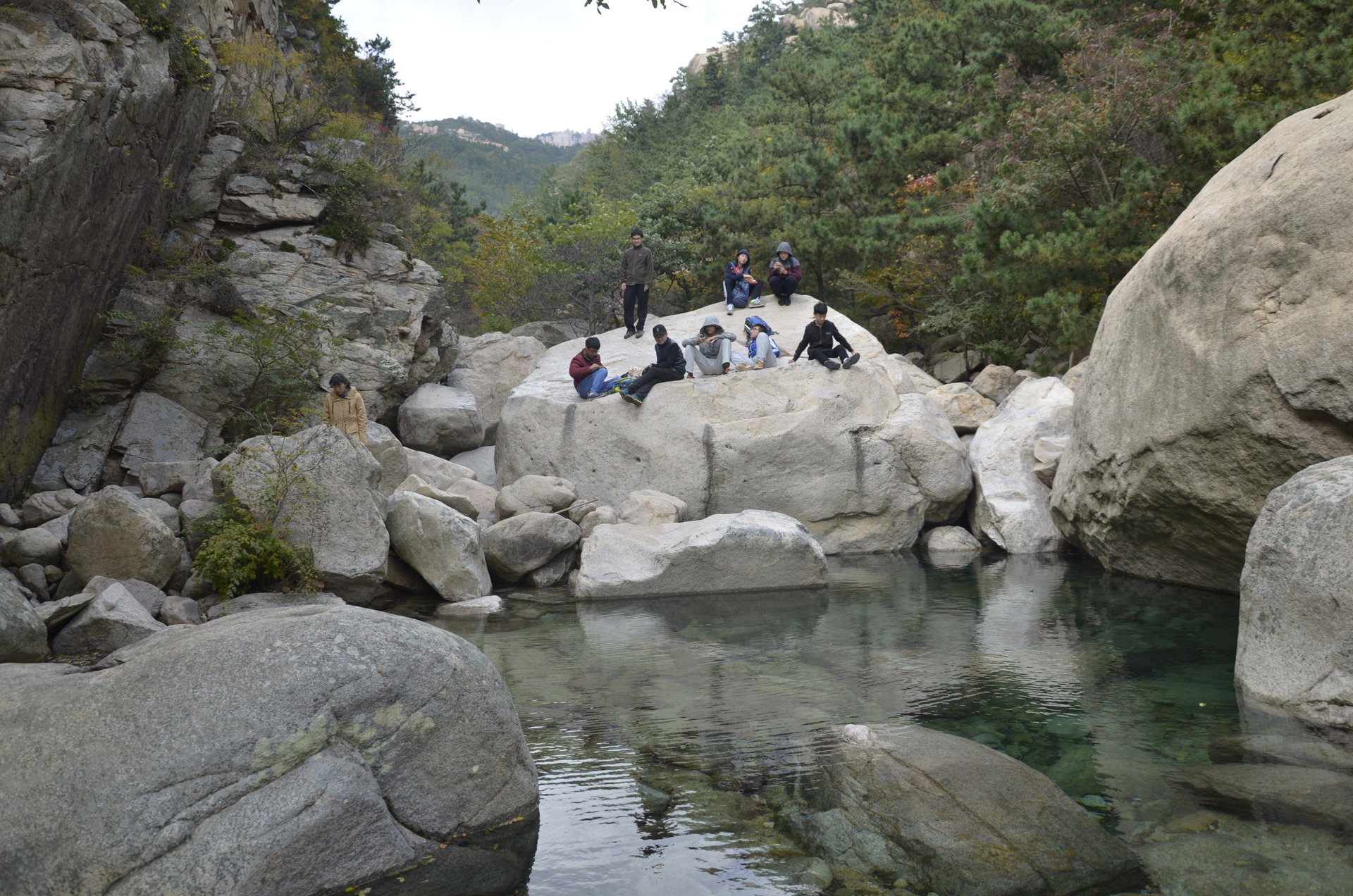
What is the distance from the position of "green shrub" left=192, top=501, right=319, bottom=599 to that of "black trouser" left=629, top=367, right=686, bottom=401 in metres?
6.80

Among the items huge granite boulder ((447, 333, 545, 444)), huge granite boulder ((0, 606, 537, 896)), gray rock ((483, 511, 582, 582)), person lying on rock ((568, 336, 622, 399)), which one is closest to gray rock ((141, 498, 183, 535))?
gray rock ((483, 511, 582, 582))

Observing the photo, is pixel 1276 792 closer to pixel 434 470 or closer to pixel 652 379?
pixel 652 379

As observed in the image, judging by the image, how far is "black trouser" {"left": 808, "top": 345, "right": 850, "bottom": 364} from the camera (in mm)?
16562

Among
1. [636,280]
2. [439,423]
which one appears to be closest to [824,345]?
[636,280]

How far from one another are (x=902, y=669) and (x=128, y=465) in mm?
11723

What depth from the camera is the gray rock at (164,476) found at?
13555mm

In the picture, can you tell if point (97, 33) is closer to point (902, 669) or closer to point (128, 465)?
point (128, 465)

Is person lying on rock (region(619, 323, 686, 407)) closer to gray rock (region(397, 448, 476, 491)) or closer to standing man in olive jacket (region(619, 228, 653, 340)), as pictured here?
standing man in olive jacket (region(619, 228, 653, 340))

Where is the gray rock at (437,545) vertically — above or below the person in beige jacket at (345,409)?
below

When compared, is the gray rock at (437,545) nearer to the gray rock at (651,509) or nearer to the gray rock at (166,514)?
the gray rock at (166,514)

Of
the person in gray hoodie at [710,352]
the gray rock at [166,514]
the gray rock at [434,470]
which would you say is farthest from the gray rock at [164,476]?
the person in gray hoodie at [710,352]

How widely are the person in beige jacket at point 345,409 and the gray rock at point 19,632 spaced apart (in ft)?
17.8

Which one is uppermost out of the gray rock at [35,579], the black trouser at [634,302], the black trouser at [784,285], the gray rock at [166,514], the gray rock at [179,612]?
the black trouser at [784,285]

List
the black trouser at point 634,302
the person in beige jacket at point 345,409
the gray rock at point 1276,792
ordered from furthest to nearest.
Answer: the black trouser at point 634,302
the person in beige jacket at point 345,409
the gray rock at point 1276,792
